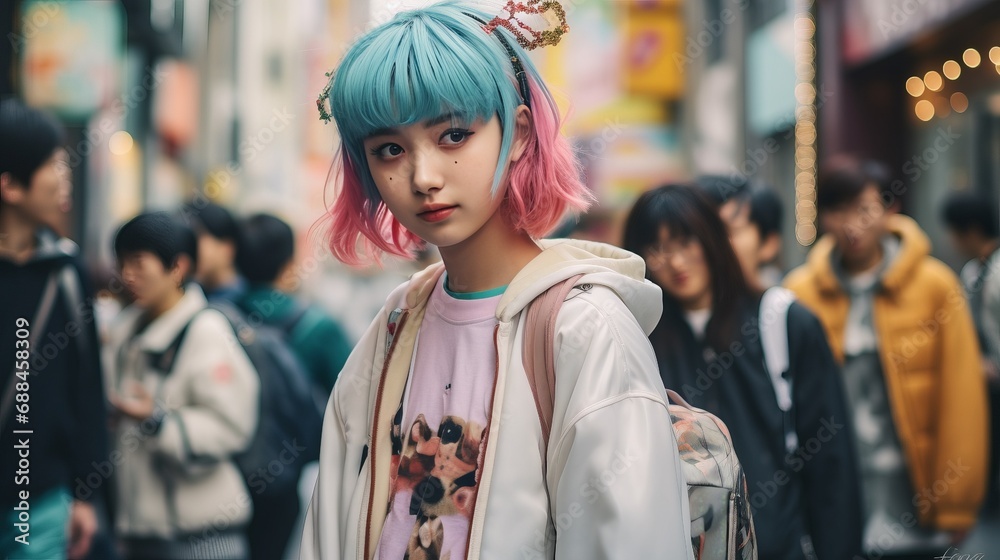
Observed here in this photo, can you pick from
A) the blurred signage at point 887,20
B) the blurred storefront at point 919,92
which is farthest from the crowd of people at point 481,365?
the blurred signage at point 887,20

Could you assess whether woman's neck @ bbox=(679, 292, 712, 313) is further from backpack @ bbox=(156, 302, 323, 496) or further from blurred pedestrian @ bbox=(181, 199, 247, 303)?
blurred pedestrian @ bbox=(181, 199, 247, 303)

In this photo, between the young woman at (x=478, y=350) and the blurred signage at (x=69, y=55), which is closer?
the young woman at (x=478, y=350)

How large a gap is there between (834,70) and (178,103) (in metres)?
16.2

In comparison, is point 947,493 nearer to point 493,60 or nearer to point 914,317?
point 914,317

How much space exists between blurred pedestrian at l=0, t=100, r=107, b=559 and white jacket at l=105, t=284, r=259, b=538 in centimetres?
63

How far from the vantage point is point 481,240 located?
2129mm

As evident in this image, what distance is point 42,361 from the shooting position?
11.5 ft

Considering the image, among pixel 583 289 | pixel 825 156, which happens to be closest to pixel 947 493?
pixel 583 289

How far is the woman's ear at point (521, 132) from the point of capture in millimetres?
2113

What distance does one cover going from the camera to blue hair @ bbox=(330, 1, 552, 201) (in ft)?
6.35

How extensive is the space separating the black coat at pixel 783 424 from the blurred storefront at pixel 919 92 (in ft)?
19.7

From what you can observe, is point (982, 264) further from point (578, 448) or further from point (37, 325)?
point (578, 448)

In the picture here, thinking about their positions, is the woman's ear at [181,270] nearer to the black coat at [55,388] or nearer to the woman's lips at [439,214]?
the black coat at [55,388]

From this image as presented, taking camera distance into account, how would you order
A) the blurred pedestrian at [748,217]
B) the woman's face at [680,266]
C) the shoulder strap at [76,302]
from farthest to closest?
the blurred pedestrian at [748,217]
the shoulder strap at [76,302]
the woman's face at [680,266]
